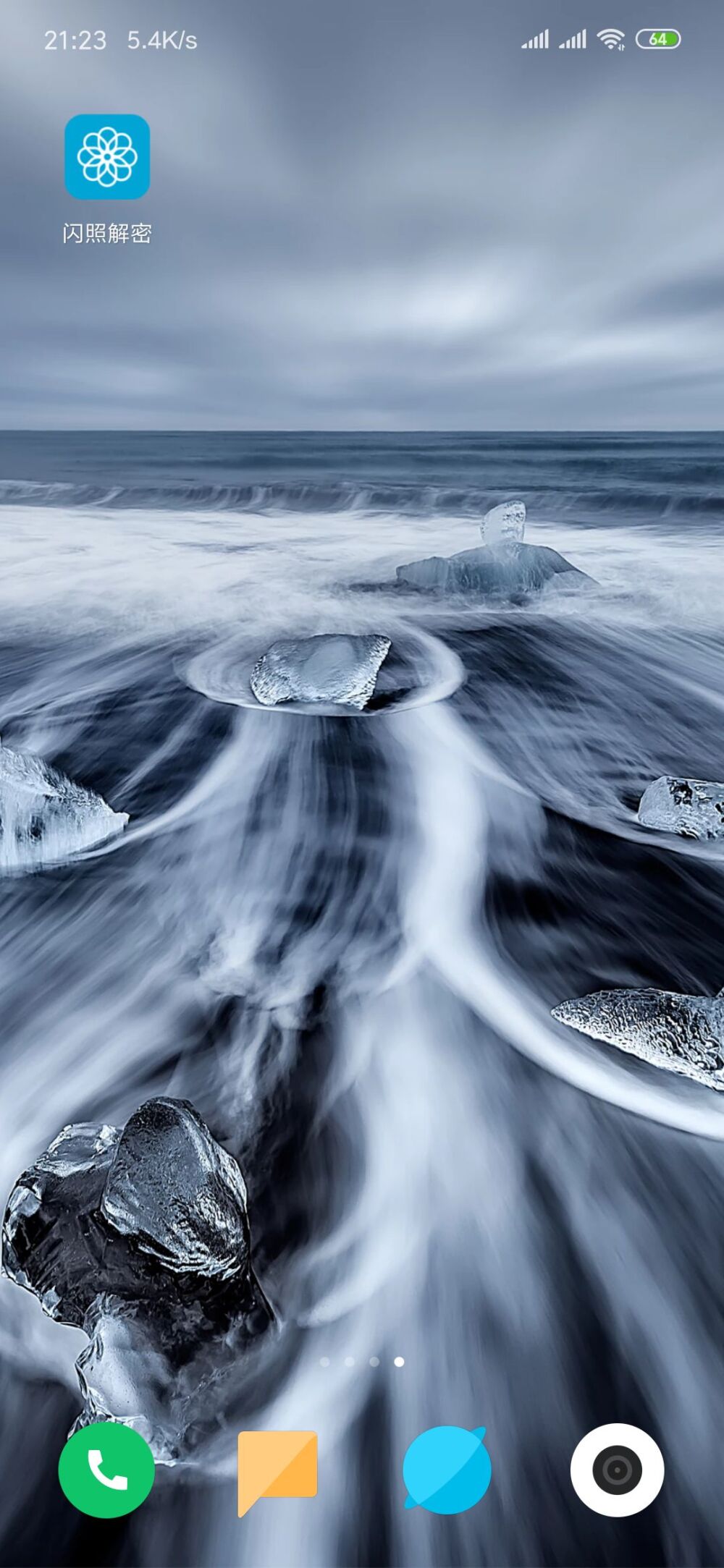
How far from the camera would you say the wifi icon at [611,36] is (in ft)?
7.45

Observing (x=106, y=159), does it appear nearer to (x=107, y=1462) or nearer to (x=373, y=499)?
(x=107, y=1462)

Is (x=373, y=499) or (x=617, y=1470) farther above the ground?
(x=373, y=499)

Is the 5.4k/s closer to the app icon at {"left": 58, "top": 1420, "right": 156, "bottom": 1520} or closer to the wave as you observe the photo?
the app icon at {"left": 58, "top": 1420, "right": 156, "bottom": 1520}

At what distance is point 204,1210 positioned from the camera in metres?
0.98

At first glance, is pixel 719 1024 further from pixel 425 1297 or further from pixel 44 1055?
pixel 44 1055

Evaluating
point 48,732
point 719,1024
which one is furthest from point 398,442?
point 719,1024

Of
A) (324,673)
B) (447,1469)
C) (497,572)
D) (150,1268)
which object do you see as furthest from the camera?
(497,572)

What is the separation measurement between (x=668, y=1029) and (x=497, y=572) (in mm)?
4701

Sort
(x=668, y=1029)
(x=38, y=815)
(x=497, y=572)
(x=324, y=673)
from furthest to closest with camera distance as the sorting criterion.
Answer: (x=497, y=572) < (x=324, y=673) < (x=38, y=815) < (x=668, y=1029)

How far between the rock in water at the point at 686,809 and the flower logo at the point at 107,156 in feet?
8.16

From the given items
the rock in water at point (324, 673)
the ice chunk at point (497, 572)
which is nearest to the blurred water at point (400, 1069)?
the rock in water at point (324, 673)

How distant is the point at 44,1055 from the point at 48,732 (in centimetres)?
194

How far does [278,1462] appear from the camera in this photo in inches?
A: 29.5

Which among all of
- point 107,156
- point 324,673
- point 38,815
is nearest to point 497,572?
point 324,673
